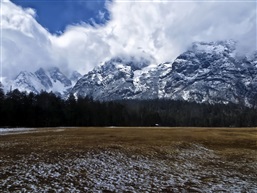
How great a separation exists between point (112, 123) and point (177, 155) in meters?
135

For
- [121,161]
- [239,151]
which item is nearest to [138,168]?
[121,161]

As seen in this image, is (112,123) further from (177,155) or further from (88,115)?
(177,155)

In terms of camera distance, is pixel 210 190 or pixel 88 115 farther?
pixel 88 115

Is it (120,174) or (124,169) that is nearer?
(120,174)

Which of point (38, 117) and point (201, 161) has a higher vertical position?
point (38, 117)

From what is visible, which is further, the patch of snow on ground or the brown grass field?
the brown grass field

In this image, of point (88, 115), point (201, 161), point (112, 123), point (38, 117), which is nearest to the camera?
point (201, 161)

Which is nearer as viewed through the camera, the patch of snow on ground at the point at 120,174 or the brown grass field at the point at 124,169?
the patch of snow on ground at the point at 120,174

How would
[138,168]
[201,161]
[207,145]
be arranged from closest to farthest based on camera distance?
[138,168] < [201,161] < [207,145]

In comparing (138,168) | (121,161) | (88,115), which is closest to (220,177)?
(138,168)

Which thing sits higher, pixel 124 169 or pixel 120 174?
pixel 124 169

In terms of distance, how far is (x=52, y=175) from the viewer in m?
22.8

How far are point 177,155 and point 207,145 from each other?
10.5 meters

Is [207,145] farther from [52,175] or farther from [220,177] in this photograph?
[52,175]
